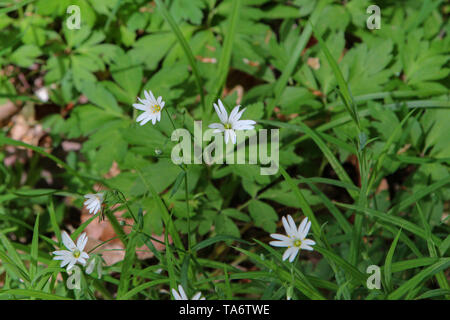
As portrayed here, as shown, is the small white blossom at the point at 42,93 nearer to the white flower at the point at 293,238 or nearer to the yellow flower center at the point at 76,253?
the yellow flower center at the point at 76,253

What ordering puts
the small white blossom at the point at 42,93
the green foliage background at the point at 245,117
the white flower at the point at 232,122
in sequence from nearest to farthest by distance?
the white flower at the point at 232,122
the green foliage background at the point at 245,117
the small white blossom at the point at 42,93

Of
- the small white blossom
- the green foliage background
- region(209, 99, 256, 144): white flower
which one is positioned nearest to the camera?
region(209, 99, 256, 144): white flower

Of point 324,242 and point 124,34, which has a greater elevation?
point 124,34

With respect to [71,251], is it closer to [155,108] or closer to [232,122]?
[155,108]

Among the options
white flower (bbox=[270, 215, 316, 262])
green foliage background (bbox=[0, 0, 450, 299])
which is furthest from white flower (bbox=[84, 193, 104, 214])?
white flower (bbox=[270, 215, 316, 262])

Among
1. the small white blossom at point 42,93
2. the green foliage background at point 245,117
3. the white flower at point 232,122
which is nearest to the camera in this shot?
the white flower at point 232,122

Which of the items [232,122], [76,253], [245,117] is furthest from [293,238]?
[76,253]

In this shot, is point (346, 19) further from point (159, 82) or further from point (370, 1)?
point (159, 82)

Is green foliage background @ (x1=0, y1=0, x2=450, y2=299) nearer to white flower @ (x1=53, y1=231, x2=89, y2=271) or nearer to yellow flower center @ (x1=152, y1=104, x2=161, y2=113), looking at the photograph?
white flower @ (x1=53, y1=231, x2=89, y2=271)

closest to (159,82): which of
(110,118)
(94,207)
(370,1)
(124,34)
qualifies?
(110,118)

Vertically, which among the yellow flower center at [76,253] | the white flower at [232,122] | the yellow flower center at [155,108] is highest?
the yellow flower center at [155,108]

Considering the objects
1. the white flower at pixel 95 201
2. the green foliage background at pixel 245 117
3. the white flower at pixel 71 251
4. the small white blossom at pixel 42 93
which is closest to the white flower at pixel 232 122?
the green foliage background at pixel 245 117
